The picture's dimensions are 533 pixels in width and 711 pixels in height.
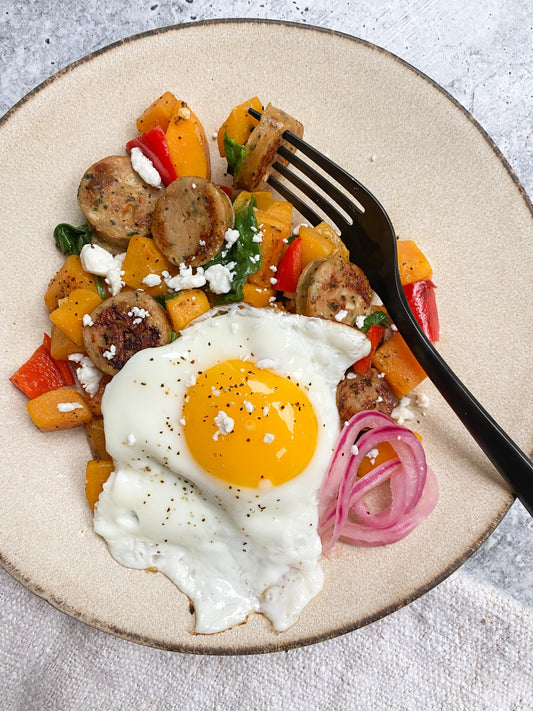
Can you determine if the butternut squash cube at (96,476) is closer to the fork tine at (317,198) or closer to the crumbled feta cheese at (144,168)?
the crumbled feta cheese at (144,168)

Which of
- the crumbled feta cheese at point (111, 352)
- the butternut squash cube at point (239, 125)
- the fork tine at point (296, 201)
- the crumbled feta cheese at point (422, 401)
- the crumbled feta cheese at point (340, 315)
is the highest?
the butternut squash cube at point (239, 125)

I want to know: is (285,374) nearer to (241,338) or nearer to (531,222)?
(241,338)

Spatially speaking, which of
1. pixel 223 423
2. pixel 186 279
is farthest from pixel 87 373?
pixel 223 423

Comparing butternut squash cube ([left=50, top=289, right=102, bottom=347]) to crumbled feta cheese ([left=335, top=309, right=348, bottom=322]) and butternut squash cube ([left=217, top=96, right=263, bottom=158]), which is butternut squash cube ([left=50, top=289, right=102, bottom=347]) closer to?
butternut squash cube ([left=217, top=96, right=263, bottom=158])

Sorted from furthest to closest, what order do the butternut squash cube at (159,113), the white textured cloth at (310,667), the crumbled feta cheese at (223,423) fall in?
the white textured cloth at (310,667) < the butternut squash cube at (159,113) < the crumbled feta cheese at (223,423)

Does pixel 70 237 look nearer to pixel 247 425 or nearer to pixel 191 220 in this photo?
pixel 191 220

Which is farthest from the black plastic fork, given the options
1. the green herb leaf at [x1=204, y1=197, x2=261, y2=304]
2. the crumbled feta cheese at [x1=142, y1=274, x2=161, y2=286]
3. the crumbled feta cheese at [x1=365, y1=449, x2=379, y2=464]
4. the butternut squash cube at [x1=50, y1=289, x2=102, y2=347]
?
the butternut squash cube at [x1=50, y1=289, x2=102, y2=347]

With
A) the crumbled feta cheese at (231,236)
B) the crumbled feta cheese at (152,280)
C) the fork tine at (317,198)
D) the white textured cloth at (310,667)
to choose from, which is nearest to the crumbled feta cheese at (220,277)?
the crumbled feta cheese at (231,236)
